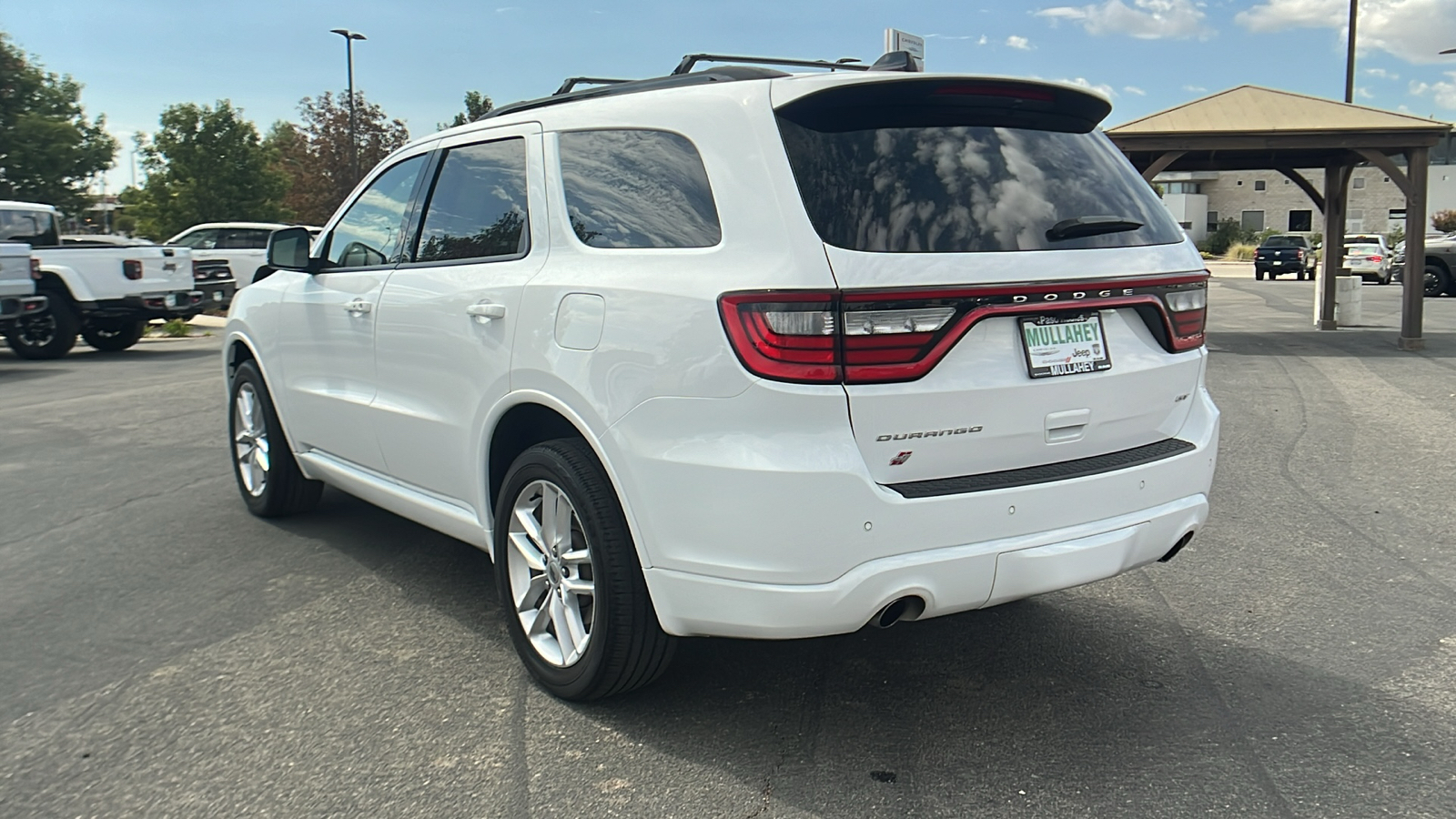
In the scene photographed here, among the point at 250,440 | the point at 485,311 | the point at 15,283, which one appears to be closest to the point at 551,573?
the point at 485,311

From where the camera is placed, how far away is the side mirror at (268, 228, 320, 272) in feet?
16.5

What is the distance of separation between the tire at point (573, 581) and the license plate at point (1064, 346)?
1.22 meters

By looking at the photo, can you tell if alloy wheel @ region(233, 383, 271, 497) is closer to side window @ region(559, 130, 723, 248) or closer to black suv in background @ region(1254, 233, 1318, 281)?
side window @ region(559, 130, 723, 248)

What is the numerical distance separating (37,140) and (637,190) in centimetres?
5304

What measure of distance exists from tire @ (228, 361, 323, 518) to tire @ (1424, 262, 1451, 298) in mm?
26705

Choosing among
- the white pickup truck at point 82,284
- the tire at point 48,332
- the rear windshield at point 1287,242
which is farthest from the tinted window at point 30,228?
the rear windshield at point 1287,242

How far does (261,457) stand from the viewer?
232 inches

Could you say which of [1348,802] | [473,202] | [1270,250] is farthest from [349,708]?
[1270,250]

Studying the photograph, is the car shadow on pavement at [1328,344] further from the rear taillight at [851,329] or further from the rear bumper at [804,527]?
the rear taillight at [851,329]

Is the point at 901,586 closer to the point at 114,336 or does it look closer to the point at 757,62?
the point at 757,62

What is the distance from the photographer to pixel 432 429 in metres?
4.18

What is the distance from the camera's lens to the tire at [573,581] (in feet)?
10.8

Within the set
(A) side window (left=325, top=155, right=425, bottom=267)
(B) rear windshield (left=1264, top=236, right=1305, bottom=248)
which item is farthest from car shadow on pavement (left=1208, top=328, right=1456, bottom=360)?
(B) rear windshield (left=1264, top=236, right=1305, bottom=248)

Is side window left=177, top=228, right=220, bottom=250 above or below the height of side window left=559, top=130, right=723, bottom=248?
above
